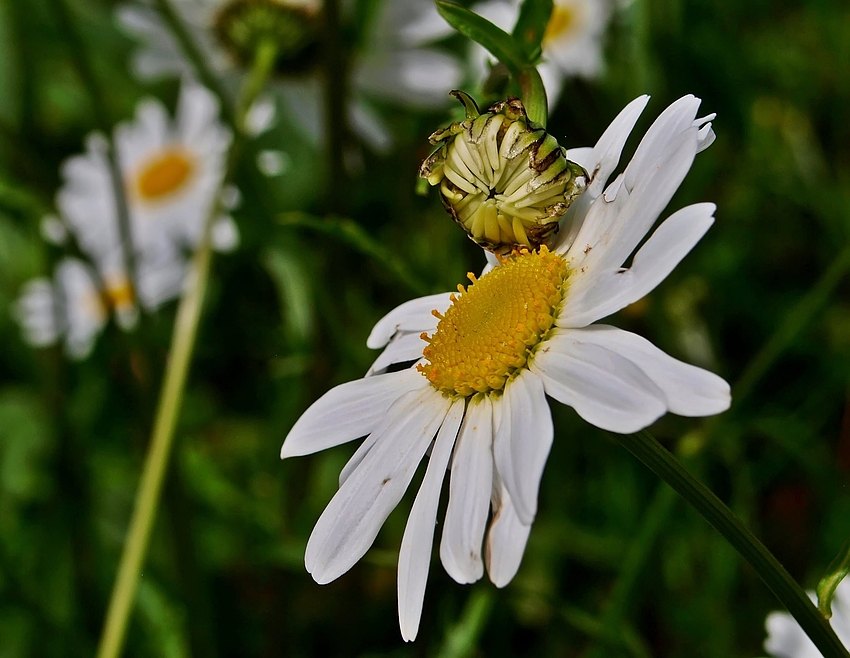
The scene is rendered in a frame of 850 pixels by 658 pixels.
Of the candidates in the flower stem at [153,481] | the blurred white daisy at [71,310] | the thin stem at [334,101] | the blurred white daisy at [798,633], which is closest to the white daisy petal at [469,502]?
the blurred white daisy at [798,633]

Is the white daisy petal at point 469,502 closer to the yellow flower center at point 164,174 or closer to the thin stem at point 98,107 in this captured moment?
the thin stem at point 98,107

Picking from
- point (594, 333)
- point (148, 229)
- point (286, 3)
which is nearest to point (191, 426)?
point (148, 229)

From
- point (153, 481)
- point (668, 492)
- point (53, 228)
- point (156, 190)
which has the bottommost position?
point (156, 190)

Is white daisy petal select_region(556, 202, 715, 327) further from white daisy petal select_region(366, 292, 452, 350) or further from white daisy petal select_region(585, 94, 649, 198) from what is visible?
white daisy petal select_region(366, 292, 452, 350)

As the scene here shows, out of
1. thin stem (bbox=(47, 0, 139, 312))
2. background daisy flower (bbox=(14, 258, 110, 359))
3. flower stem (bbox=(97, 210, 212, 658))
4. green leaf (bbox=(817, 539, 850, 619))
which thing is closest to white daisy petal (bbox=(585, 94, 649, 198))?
green leaf (bbox=(817, 539, 850, 619))

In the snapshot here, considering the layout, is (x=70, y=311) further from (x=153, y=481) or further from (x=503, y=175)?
(x=503, y=175)

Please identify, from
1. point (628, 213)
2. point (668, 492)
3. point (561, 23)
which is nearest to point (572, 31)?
point (561, 23)
